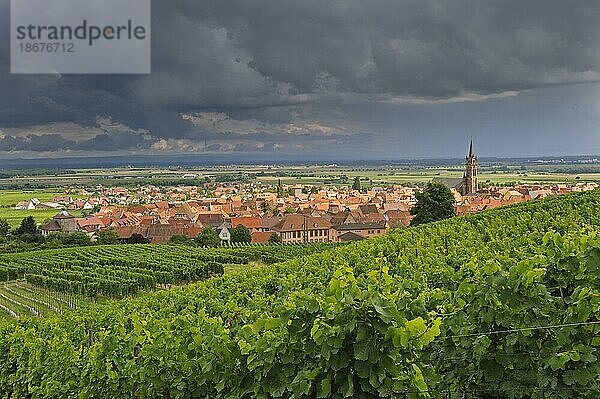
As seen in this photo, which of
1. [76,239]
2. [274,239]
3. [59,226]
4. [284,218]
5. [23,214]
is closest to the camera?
[274,239]

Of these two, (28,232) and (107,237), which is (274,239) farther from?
(28,232)

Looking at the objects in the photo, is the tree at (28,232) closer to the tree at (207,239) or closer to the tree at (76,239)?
the tree at (76,239)

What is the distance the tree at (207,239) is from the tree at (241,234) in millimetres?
1988

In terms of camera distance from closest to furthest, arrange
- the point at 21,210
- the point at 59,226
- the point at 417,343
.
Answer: the point at 417,343
the point at 59,226
the point at 21,210

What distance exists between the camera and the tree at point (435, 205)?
153 ft

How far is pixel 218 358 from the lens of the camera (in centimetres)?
414

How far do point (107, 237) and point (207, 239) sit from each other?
1498 cm

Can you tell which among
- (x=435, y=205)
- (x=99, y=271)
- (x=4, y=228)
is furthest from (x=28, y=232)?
(x=435, y=205)

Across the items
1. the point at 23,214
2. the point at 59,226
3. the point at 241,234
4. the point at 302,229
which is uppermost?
the point at 302,229

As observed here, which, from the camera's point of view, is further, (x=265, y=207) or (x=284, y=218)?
(x=265, y=207)

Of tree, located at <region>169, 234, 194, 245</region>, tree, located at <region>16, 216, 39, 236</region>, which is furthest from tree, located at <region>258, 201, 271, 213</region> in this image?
tree, located at <region>16, 216, 39, 236</region>

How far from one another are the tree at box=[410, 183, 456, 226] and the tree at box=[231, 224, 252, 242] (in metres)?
28.8

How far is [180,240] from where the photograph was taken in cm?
7019

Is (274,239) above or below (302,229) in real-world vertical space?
below
